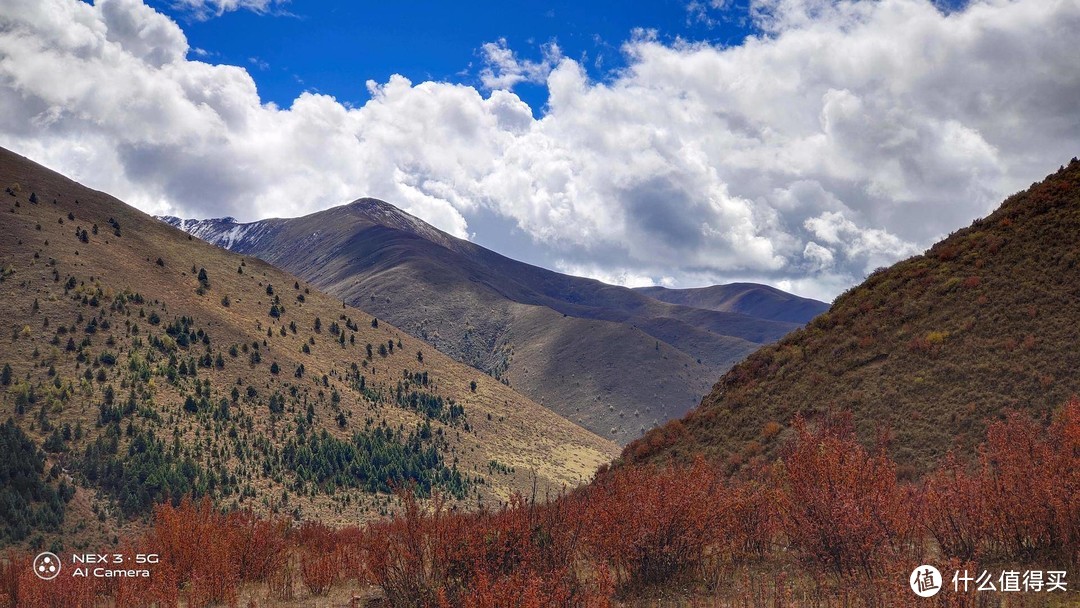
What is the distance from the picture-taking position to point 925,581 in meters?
7.84

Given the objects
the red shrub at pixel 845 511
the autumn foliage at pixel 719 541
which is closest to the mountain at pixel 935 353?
the autumn foliage at pixel 719 541

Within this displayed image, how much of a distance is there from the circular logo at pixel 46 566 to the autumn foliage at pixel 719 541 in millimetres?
422

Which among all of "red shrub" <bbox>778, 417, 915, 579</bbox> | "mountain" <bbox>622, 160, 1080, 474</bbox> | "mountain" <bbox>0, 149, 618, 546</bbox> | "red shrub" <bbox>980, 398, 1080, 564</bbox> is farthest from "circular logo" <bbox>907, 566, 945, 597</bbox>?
"mountain" <bbox>0, 149, 618, 546</bbox>

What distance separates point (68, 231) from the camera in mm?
96062

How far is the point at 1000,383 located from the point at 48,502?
6122 centimetres

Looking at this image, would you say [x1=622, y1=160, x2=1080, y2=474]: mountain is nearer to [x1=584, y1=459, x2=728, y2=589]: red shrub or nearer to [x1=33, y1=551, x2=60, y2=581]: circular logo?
[x1=584, y1=459, x2=728, y2=589]: red shrub

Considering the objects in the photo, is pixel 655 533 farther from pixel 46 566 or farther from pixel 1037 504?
pixel 46 566

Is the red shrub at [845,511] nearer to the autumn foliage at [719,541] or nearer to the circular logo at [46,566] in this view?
the autumn foliage at [719,541]

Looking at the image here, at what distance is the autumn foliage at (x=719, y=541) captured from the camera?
963 centimetres

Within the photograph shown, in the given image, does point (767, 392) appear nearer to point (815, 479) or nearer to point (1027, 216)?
point (1027, 216)

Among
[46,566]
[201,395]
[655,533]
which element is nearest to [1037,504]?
[655,533]

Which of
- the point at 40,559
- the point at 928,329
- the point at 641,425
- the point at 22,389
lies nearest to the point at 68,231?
the point at 22,389

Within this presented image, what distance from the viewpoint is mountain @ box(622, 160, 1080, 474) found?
21641 mm

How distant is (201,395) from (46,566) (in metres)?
66.8
